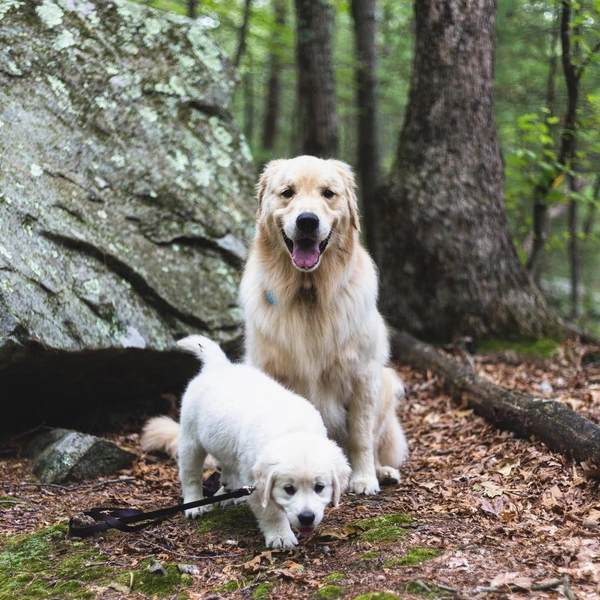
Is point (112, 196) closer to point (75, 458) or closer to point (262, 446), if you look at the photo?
point (75, 458)

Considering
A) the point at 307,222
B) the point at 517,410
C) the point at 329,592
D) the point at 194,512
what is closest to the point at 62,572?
the point at 194,512

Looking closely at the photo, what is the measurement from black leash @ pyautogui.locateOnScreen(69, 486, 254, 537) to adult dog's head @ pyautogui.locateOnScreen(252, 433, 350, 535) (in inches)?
16.4

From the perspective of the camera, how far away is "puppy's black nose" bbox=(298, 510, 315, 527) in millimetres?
3168

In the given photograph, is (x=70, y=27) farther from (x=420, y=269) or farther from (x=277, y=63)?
(x=277, y=63)

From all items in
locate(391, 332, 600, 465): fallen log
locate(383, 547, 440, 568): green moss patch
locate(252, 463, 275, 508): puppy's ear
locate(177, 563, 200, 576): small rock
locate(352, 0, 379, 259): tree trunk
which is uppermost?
locate(352, 0, 379, 259): tree trunk

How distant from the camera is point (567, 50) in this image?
7133mm

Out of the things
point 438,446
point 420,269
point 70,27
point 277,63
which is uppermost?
point 277,63

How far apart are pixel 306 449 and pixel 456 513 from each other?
43.2 inches

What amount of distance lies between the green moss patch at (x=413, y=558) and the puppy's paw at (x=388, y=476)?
144 centimetres

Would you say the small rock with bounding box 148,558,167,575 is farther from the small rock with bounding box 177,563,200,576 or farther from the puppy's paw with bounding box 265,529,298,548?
the puppy's paw with bounding box 265,529,298,548

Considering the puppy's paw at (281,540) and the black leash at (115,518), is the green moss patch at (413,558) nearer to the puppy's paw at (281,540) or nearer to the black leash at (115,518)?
the puppy's paw at (281,540)

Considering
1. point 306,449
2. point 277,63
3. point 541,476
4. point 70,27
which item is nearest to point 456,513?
point 541,476

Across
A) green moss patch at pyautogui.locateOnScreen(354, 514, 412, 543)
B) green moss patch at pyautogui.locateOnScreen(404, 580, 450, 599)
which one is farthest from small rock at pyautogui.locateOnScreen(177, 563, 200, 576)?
green moss patch at pyautogui.locateOnScreen(404, 580, 450, 599)

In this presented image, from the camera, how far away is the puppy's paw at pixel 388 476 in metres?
4.68
